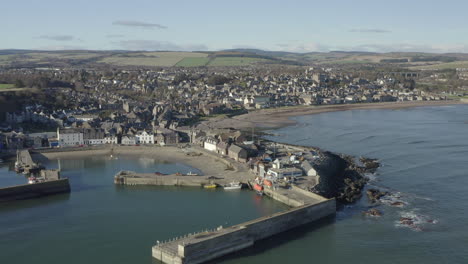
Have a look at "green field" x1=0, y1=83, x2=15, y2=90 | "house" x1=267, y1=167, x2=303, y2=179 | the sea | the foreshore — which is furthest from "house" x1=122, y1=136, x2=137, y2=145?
"green field" x1=0, y1=83, x2=15, y2=90

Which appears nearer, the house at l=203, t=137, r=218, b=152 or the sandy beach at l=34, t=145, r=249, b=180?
the sandy beach at l=34, t=145, r=249, b=180

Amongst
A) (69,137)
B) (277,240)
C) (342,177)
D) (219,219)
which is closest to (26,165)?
(69,137)

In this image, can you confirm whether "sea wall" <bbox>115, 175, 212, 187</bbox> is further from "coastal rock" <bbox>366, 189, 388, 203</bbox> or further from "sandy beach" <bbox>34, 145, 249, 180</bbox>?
"coastal rock" <bbox>366, 189, 388, 203</bbox>

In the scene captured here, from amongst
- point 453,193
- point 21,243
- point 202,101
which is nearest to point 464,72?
point 202,101

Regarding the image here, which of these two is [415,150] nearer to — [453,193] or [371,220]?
[453,193]

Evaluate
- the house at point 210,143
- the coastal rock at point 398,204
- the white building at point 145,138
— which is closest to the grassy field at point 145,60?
the white building at point 145,138
